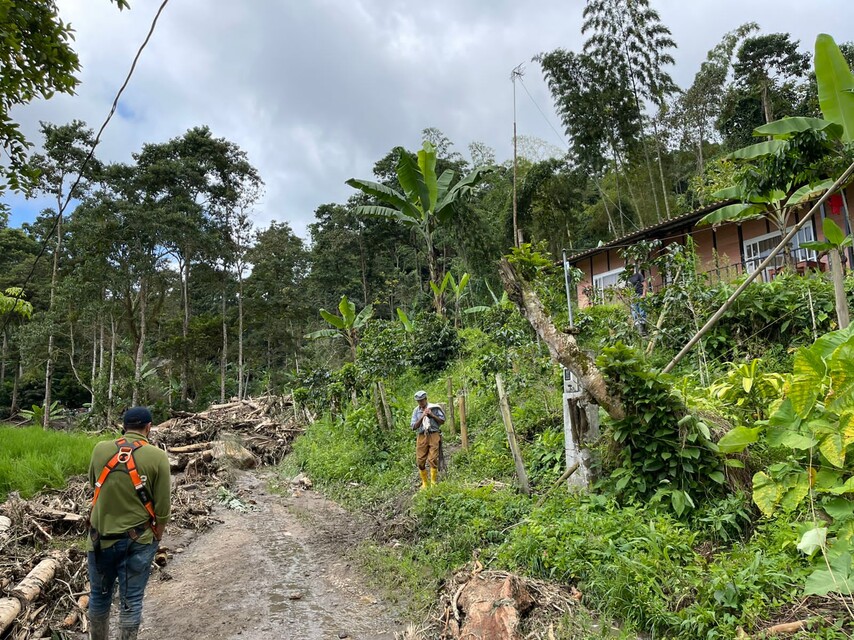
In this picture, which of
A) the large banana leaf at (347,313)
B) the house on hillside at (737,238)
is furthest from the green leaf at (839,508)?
the large banana leaf at (347,313)

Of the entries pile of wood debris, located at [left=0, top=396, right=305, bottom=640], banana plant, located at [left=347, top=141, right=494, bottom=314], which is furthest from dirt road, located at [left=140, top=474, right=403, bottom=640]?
banana plant, located at [left=347, top=141, right=494, bottom=314]

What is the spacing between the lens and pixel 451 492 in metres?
6.35

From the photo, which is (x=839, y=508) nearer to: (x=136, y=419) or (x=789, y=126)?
(x=136, y=419)

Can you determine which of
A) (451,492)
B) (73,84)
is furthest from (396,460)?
(73,84)

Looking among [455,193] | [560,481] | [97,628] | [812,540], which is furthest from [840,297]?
[455,193]

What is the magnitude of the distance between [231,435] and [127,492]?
12.3 m

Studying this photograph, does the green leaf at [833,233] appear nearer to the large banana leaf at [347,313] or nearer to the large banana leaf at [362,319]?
the large banana leaf at [347,313]

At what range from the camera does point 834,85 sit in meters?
6.42

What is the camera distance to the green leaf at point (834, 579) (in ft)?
8.93

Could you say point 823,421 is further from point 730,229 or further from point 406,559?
point 730,229

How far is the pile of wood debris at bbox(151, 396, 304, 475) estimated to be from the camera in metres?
12.4

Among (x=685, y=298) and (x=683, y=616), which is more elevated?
(x=685, y=298)

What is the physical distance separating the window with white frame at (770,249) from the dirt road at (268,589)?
417 inches

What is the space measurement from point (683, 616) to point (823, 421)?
173 cm
